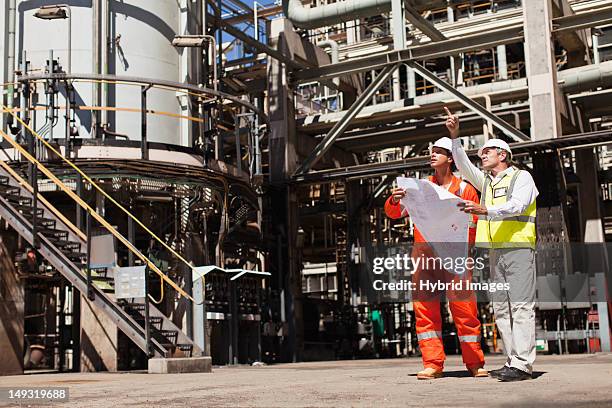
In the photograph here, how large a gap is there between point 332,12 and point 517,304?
17.9 m

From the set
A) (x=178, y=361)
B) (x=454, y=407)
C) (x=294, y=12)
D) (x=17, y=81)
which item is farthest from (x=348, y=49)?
(x=454, y=407)

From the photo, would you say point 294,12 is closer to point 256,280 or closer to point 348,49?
point 348,49

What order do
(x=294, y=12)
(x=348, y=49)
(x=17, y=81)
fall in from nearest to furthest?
1. (x=17, y=81)
2. (x=294, y=12)
3. (x=348, y=49)

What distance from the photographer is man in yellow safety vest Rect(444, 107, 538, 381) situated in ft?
22.9

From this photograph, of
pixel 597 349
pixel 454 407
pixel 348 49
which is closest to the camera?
pixel 454 407

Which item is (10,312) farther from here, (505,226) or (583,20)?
(583,20)

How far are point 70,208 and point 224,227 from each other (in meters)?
3.32

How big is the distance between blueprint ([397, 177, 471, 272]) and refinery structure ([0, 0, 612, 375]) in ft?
Answer: 19.5

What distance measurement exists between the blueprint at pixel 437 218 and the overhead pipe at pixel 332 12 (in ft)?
53.6

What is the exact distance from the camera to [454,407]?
196 inches

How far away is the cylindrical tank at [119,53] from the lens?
18859 millimetres

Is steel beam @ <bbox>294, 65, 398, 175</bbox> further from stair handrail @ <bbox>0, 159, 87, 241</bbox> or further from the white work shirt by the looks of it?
the white work shirt

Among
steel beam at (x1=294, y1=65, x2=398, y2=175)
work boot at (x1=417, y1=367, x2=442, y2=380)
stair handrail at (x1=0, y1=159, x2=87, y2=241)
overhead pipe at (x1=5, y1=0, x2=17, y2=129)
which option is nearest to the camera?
work boot at (x1=417, y1=367, x2=442, y2=380)

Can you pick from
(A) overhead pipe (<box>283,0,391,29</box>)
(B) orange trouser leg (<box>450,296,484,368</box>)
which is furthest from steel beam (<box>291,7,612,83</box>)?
(B) orange trouser leg (<box>450,296,484,368</box>)
